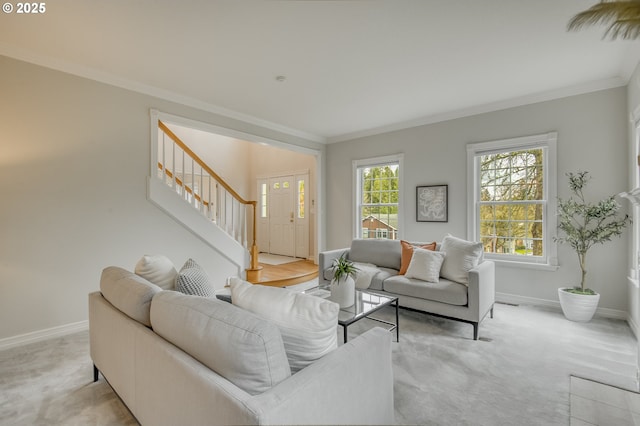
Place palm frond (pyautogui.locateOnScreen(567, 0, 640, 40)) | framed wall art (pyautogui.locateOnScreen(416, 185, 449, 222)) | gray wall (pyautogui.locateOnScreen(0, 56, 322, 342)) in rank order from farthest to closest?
1. framed wall art (pyautogui.locateOnScreen(416, 185, 449, 222))
2. gray wall (pyautogui.locateOnScreen(0, 56, 322, 342))
3. palm frond (pyautogui.locateOnScreen(567, 0, 640, 40))

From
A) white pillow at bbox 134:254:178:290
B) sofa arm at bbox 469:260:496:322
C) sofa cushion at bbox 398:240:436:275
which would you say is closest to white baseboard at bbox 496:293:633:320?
sofa arm at bbox 469:260:496:322

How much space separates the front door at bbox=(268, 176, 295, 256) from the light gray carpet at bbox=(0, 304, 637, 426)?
4.01 m

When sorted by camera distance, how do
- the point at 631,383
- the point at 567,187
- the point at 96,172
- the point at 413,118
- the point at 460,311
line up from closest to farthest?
the point at 631,383 < the point at 460,311 < the point at 96,172 < the point at 567,187 < the point at 413,118

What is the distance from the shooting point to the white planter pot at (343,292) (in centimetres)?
262

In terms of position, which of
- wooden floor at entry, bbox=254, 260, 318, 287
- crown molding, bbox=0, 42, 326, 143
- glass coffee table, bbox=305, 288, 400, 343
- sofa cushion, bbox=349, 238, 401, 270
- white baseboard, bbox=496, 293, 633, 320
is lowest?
white baseboard, bbox=496, 293, 633, 320

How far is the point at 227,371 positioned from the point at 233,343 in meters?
0.11

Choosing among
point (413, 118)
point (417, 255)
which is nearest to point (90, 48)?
point (417, 255)

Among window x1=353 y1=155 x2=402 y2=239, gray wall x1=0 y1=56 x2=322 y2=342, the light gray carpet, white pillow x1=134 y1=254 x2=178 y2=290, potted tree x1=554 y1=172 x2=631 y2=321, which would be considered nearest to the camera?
the light gray carpet

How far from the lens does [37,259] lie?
9.39 ft

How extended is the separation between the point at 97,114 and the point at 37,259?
161cm

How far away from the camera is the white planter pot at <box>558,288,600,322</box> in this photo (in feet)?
10.4

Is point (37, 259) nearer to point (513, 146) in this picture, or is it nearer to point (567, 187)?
point (513, 146)

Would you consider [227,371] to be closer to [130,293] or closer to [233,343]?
[233,343]

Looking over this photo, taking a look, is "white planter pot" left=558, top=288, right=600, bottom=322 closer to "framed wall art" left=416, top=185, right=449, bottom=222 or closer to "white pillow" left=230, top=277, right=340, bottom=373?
"framed wall art" left=416, top=185, right=449, bottom=222
